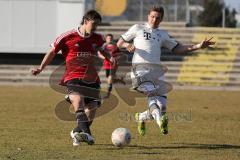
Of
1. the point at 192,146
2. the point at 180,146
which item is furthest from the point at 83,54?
the point at 192,146

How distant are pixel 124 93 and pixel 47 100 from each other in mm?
2552

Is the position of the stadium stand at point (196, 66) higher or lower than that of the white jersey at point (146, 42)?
lower

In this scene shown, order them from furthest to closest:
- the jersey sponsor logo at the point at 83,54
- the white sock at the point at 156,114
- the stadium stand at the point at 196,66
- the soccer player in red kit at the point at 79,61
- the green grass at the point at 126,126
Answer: the stadium stand at the point at 196,66
the white sock at the point at 156,114
the jersey sponsor logo at the point at 83,54
the soccer player in red kit at the point at 79,61
the green grass at the point at 126,126

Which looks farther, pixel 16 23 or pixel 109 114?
pixel 16 23

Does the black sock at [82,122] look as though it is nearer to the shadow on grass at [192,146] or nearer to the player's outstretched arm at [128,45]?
the shadow on grass at [192,146]

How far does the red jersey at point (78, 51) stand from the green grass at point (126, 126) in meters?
1.09

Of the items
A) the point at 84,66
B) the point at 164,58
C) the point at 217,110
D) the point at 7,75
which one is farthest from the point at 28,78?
the point at 84,66

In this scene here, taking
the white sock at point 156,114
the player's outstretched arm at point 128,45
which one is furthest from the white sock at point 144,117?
the player's outstretched arm at point 128,45

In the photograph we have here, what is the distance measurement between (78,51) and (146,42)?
1.33 metres

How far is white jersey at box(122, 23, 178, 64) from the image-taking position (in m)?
11.4

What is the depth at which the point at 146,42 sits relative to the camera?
11.4 m

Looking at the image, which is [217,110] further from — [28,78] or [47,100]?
[28,78]

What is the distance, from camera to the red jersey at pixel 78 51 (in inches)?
418

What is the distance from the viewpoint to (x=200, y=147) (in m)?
10.6
